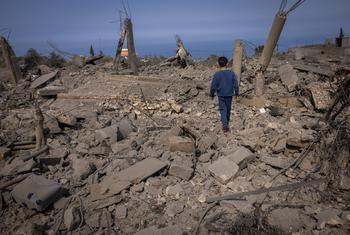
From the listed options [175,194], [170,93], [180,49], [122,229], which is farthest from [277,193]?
[180,49]

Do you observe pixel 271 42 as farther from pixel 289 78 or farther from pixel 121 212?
pixel 121 212

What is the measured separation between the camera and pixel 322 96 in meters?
6.84

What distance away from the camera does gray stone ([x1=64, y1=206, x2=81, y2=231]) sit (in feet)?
11.8

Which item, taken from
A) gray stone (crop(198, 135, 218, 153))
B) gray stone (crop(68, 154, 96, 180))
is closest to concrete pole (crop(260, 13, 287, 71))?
gray stone (crop(198, 135, 218, 153))

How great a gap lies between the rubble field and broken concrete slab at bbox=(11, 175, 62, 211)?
0.06 feet

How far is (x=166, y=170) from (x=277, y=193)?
5.64 feet

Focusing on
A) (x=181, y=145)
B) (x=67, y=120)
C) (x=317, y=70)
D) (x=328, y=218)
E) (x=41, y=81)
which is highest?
(x=317, y=70)

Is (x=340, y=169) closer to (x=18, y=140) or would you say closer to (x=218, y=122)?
(x=218, y=122)

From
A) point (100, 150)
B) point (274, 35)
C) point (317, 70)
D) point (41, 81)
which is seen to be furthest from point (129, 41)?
point (317, 70)

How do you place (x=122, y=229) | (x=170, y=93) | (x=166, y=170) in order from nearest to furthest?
(x=122, y=229)
(x=166, y=170)
(x=170, y=93)

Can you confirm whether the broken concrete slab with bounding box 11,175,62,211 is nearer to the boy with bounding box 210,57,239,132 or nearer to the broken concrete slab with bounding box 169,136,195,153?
the broken concrete slab with bounding box 169,136,195,153

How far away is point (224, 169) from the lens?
4410mm

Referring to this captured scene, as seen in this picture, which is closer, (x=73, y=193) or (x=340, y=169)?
(x=340, y=169)

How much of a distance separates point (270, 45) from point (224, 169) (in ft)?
13.4
